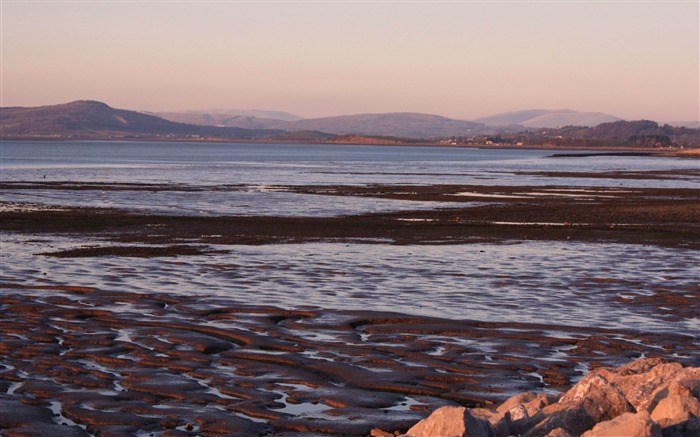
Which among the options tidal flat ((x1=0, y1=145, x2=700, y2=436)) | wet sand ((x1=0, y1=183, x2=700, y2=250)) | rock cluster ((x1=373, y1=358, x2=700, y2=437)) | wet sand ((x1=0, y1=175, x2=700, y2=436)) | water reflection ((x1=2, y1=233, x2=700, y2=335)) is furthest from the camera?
wet sand ((x1=0, y1=183, x2=700, y2=250))

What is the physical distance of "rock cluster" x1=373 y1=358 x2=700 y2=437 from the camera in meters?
7.12

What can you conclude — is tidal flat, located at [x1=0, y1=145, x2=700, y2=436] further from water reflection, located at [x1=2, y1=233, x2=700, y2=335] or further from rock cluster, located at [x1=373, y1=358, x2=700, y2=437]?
rock cluster, located at [x1=373, y1=358, x2=700, y2=437]

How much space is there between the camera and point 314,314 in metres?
16.4

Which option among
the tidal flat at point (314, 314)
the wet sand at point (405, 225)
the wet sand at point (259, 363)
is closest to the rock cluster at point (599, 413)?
the wet sand at point (259, 363)

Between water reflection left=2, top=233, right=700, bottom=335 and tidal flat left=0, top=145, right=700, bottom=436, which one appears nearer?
tidal flat left=0, top=145, right=700, bottom=436

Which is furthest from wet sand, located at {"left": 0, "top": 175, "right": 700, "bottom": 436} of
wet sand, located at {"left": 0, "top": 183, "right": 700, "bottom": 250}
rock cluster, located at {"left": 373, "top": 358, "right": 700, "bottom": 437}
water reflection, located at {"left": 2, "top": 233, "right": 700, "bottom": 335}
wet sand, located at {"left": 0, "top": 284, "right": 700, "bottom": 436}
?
wet sand, located at {"left": 0, "top": 183, "right": 700, "bottom": 250}

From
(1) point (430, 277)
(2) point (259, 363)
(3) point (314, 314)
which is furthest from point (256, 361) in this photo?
(1) point (430, 277)

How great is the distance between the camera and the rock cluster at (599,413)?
712cm

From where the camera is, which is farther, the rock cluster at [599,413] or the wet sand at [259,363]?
the wet sand at [259,363]

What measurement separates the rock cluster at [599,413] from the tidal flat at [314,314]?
7.29 ft

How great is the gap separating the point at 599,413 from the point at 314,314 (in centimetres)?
885

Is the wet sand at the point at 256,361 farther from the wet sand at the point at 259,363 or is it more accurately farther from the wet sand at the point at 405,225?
the wet sand at the point at 405,225

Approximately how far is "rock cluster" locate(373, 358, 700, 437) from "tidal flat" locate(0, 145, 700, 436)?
2.22 meters

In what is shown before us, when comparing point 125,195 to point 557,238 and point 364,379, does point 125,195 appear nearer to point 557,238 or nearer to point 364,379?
point 557,238
